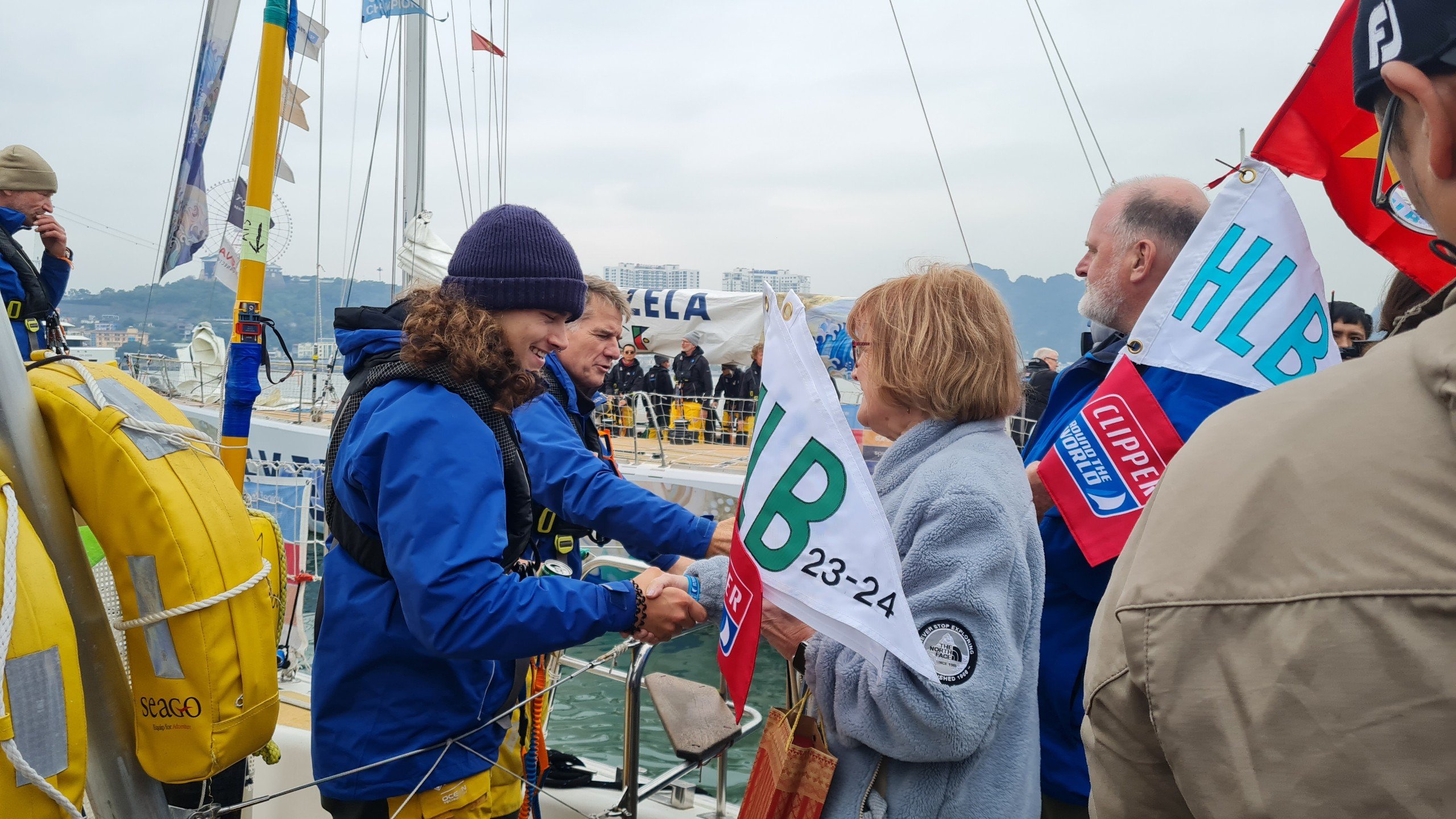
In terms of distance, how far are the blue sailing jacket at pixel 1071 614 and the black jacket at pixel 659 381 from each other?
1273 cm

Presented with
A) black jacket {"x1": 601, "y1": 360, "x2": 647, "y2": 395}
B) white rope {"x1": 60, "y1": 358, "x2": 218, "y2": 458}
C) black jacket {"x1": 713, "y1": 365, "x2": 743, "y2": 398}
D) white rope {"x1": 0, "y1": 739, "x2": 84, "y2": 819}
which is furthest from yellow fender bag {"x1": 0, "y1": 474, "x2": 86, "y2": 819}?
black jacket {"x1": 713, "y1": 365, "x2": 743, "y2": 398}

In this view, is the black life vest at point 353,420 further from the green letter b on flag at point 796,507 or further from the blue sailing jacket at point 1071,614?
the blue sailing jacket at point 1071,614

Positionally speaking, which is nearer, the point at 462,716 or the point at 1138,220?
the point at 462,716

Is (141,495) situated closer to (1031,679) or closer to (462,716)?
(462,716)

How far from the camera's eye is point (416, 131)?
10758 mm

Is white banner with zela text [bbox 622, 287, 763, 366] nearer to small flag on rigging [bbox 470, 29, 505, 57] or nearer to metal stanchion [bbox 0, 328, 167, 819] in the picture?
small flag on rigging [bbox 470, 29, 505, 57]

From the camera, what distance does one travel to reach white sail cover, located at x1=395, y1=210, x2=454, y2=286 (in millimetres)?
10406

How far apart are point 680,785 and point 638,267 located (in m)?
54.8

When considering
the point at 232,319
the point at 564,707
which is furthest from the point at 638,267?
the point at 232,319

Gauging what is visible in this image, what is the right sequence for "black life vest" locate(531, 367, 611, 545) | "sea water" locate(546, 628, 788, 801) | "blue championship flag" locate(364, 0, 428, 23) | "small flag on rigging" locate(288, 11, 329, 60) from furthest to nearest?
"blue championship flag" locate(364, 0, 428, 23) → "sea water" locate(546, 628, 788, 801) → "small flag on rigging" locate(288, 11, 329, 60) → "black life vest" locate(531, 367, 611, 545)

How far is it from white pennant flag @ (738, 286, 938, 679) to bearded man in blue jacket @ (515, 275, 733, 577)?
1026mm

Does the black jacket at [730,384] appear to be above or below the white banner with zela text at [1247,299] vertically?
below

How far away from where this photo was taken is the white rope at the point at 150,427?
1616mm

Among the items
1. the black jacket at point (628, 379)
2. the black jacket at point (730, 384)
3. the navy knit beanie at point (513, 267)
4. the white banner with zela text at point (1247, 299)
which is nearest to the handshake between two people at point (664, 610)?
the navy knit beanie at point (513, 267)
